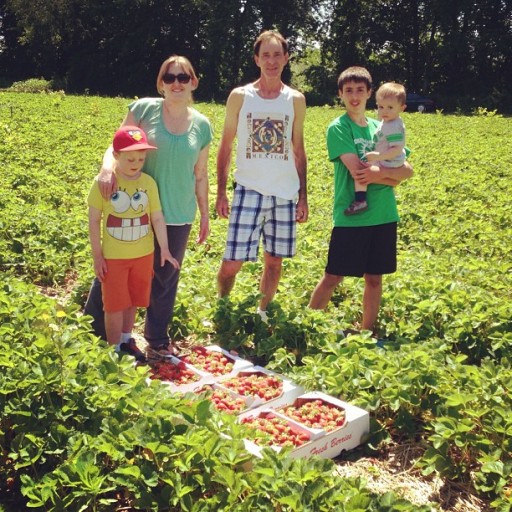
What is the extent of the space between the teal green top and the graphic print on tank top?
42 cm

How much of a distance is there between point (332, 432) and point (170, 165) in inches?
77.0

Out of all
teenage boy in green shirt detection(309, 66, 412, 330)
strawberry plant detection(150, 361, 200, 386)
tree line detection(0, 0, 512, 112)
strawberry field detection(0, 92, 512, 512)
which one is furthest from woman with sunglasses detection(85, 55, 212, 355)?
tree line detection(0, 0, 512, 112)

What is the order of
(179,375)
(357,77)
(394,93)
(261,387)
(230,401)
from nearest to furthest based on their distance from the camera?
(230,401) < (261,387) < (179,375) < (357,77) < (394,93)

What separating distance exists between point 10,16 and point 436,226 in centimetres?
5124

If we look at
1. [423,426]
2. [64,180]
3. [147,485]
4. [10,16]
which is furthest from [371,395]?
[10,16]

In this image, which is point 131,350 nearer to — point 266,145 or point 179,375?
point 179,375

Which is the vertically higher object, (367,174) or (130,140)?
(130,140)

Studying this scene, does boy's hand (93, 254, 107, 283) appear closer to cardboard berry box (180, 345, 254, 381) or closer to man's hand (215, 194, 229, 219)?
cardboard berry box (180, 345, 254, 381)

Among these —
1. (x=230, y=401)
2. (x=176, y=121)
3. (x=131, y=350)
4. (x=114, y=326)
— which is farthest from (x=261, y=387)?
(x=176, y=121)

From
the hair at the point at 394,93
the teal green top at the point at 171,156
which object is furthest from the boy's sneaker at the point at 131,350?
the hair at the point at 394,93

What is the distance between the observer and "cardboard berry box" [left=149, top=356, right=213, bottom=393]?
3896 millimetres

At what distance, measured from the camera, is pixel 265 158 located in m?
4.64

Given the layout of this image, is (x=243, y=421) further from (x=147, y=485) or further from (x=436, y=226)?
(x=436, y=226)

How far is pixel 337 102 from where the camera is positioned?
3844 cm
